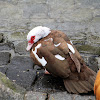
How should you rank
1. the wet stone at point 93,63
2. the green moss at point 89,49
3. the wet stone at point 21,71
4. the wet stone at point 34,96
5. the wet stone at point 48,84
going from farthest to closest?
the green moss at point 89,49 < the wet stone at point 93,63 < the wet stone at point 21,71 < the wet stone at point 48,84 < the wet stone at point 34,96

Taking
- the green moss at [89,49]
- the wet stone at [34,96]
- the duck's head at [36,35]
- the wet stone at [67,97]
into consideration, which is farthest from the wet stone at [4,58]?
the green moss at [89,49]

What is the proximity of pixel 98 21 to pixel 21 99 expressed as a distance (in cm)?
310

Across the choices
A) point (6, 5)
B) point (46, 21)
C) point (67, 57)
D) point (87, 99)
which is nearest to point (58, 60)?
point (67, 57)

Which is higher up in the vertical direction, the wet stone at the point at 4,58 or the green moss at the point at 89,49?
the green moss at the point at 89,49

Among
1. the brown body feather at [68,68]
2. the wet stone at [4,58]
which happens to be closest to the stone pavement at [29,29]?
the wet stone at [4,58]

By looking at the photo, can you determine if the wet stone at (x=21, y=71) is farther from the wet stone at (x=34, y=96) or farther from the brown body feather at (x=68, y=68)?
the brown body feather at (x=68, y=68)

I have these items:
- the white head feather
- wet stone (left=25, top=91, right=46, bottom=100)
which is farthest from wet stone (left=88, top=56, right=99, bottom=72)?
wet stone (left=25, top=91, right=46, bottom=100)

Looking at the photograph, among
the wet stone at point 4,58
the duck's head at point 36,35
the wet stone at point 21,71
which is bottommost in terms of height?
the wet stone at point 21,71

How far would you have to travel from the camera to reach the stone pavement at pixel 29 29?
10.7 feet

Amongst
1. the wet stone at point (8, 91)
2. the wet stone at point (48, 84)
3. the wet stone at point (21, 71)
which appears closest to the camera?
the wet stone at point (8, 91)

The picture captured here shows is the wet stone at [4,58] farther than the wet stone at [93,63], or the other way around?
the wet stone at [4,58]

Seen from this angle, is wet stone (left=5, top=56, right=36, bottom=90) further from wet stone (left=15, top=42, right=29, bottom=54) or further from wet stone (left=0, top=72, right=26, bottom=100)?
wet stone (left=0, top=72, right=26, bottom=100)

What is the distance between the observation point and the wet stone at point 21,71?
140 inches

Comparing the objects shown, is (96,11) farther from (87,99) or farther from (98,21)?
(87,99)
